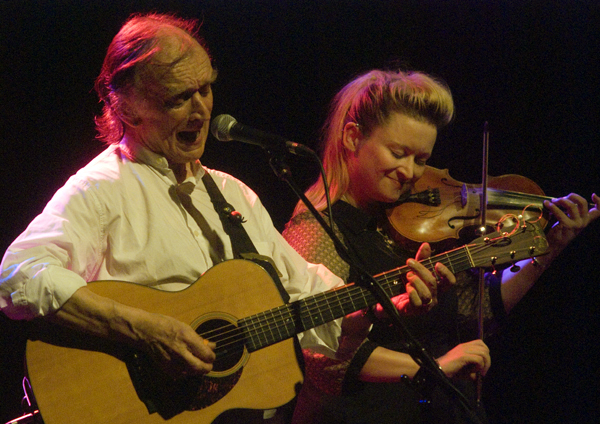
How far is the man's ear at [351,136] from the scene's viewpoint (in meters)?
2.69

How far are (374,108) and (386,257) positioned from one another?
2.67ft

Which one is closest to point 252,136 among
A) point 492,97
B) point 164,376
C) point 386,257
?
point 164,376


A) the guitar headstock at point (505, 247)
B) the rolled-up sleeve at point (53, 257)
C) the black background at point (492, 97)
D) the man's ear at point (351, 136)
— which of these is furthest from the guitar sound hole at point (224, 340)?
the black background at point (492, 97)

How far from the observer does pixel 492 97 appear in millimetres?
3697

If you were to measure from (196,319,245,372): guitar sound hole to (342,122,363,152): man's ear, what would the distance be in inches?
51.3

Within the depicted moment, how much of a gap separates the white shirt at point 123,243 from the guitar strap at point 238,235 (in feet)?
0.09

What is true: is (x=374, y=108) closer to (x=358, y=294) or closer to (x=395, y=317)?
(x=358, y=294)

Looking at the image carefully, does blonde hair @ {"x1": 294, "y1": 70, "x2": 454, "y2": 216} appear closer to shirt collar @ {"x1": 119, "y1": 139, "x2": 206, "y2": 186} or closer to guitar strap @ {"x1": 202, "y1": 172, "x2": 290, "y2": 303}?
guitar strap @ {"x1": 202, "y1": 172, "x2": 290, "y2": 303}

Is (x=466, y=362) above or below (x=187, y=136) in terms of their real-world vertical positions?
below

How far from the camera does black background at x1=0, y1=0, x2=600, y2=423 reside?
3328mm

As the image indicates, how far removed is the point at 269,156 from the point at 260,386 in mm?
853

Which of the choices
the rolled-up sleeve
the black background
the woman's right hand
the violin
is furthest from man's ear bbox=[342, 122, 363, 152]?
the rolled-up sleeve

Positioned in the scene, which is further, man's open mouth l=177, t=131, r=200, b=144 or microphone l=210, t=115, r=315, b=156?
man's open mouth l=177, t=131, r=200, b=144

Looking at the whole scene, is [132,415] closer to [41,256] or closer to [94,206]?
→ [41,256]
